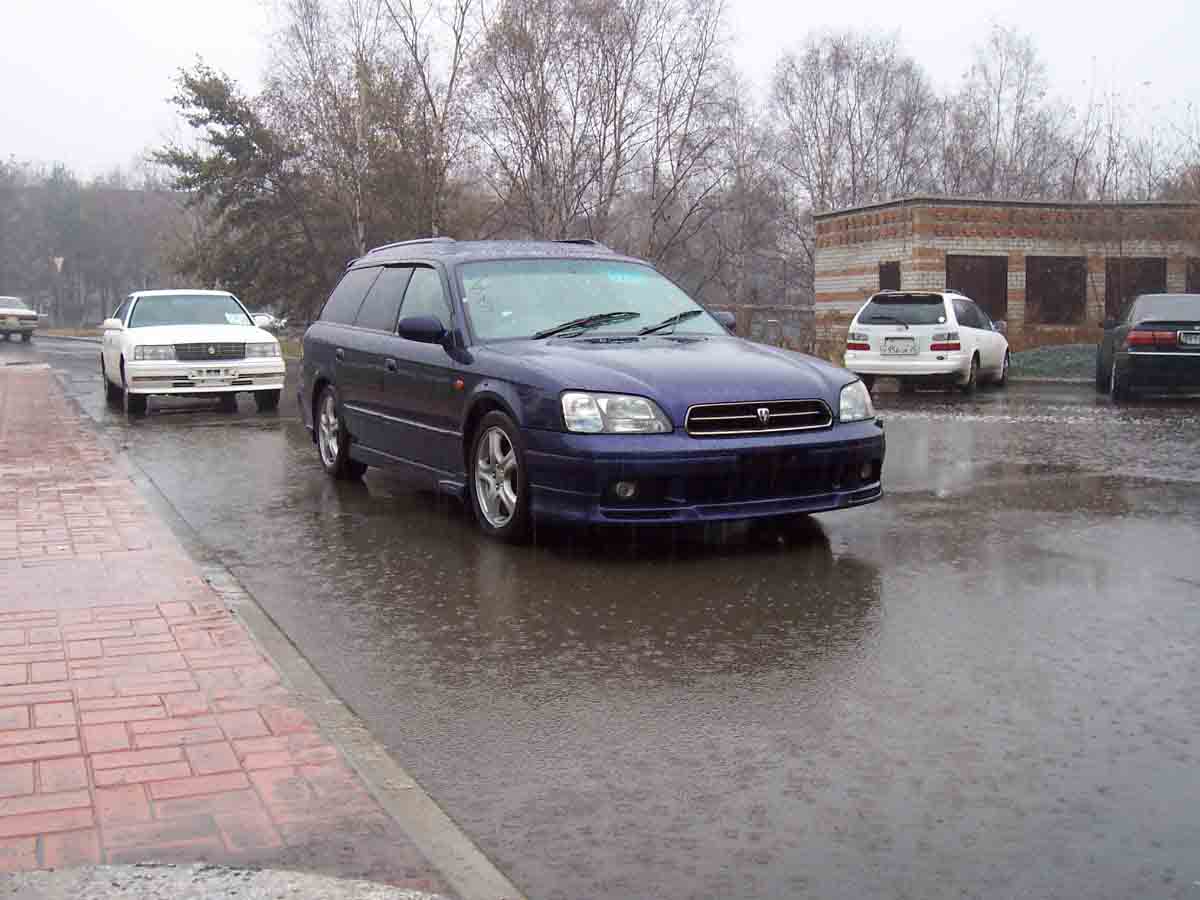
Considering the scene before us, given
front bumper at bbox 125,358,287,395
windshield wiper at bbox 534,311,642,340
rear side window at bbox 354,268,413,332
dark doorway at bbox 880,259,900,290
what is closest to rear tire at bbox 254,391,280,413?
front bumper at bbox 125,358,287,395

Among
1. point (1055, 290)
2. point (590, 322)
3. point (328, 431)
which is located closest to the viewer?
point (590, 322)

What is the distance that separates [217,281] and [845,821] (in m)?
39.9

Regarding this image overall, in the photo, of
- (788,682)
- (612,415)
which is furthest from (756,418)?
(788,682)

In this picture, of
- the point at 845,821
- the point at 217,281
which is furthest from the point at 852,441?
the point at 217,281

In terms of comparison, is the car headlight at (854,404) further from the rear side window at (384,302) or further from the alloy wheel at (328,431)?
the alloy wheel at (328,431)

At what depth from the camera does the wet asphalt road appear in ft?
11.5

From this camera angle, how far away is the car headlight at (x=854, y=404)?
763 cm

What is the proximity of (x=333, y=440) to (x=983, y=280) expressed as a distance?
22.9 meters

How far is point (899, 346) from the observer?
19766 millimetres

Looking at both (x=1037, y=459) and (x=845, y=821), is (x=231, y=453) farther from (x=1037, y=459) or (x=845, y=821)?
(x=845, y=821)

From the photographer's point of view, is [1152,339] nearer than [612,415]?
No

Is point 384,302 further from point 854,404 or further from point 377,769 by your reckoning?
point 377,769

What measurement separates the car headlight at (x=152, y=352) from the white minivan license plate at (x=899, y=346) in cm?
974

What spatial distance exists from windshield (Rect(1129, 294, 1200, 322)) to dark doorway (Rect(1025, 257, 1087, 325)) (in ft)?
39.7
